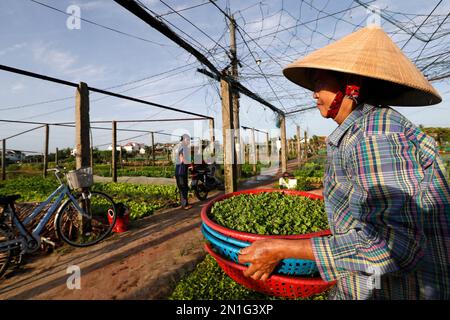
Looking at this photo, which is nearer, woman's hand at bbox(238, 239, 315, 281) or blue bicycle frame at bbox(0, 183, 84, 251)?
woman's hand at bbox(238, 239, 315, 281)

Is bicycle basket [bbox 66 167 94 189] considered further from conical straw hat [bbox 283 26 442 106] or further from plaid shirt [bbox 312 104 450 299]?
plaid shirt [bbox 312 104 450 299]

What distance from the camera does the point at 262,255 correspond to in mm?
1220

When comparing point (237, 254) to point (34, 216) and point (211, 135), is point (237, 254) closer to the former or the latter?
point (34, 216)

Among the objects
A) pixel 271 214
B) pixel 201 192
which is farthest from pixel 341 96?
pixel 201 192

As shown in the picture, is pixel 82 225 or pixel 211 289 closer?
pixel 211 289

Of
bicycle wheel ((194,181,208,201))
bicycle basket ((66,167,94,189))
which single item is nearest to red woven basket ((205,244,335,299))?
bicycle basket ((66,167,94,189))

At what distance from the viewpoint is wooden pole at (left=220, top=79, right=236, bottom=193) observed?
5.41 metres

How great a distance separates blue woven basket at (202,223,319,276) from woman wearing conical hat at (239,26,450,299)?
0.28m

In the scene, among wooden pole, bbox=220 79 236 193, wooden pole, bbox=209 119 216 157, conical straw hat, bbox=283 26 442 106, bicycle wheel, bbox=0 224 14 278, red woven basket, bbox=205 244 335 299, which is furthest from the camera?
wooden pole, bbox=209 119 216 157

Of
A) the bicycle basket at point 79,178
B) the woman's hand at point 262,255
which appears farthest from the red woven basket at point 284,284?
the bicycle basket at point 79,178

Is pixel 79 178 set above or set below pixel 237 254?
above

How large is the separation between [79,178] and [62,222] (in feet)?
3.10
